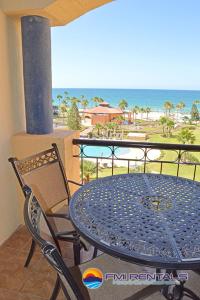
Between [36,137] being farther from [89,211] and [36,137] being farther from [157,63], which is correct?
[157,63]

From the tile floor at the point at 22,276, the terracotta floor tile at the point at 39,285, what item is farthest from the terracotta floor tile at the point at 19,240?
the terracotta floor tile at the point at 39,285

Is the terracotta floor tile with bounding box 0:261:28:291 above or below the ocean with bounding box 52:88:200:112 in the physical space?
below

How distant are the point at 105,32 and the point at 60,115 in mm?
14868

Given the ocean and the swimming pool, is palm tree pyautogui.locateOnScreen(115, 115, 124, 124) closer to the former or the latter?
the swimming pool

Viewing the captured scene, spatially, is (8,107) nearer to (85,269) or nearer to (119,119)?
(85,269)

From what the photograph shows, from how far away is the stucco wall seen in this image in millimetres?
1948

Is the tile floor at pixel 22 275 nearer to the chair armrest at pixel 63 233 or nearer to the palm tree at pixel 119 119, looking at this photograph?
the chair armrest at pixel 63 233

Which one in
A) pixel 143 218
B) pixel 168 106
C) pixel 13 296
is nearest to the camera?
pixel 143 218

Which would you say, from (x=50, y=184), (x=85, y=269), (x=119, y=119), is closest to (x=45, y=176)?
(x=50, y=184)

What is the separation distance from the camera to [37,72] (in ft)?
6.70

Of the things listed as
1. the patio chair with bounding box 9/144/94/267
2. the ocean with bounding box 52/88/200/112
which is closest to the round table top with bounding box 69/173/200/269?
the patio chair with bounding box 9/144/94/267

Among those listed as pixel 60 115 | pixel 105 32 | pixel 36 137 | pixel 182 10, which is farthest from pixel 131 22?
pixel 36 137

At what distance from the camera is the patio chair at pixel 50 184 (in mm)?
1386

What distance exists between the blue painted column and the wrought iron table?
994mm
